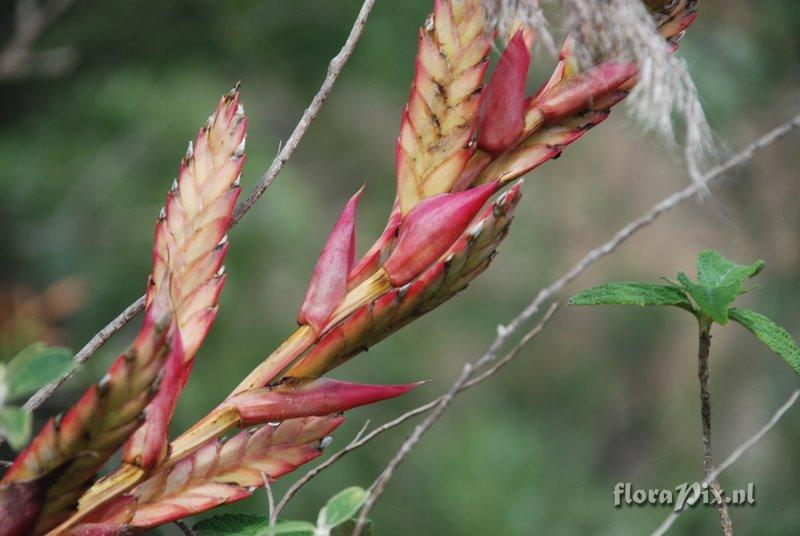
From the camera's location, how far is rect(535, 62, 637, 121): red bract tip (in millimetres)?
551

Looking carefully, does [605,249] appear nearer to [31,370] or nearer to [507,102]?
[507,102]

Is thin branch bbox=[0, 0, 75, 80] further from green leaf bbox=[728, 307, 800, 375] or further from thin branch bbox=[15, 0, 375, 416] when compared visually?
green leaf bbox=[728, 307, 800, 375]

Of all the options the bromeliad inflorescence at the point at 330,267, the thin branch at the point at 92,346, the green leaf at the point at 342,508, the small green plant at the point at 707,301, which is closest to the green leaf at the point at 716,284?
the small green plant at the point at 707,301

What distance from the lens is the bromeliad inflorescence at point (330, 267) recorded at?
48cm

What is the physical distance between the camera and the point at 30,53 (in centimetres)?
200

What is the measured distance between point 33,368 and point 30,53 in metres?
1.76

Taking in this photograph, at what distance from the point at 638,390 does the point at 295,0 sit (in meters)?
1.96

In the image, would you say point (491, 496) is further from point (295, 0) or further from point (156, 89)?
point (295, 0)

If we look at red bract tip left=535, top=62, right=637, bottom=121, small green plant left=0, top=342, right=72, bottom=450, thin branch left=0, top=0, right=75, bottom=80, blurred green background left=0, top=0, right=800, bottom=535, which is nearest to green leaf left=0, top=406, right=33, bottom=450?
small green plant left=0, top=342, right=72, bottom=450

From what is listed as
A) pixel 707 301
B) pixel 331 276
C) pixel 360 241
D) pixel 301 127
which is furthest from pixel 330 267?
pixel 360 241

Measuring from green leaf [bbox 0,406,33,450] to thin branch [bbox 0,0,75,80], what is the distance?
1475 mm

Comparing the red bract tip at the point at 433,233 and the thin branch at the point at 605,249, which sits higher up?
the red bract tip at the point at 433,233

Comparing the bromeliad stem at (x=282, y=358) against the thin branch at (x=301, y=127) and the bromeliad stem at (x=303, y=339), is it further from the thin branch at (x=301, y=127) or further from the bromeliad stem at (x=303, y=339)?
the thin branch at (x=301, y=127)

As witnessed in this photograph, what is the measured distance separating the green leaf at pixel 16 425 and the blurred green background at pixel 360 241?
111 cm
